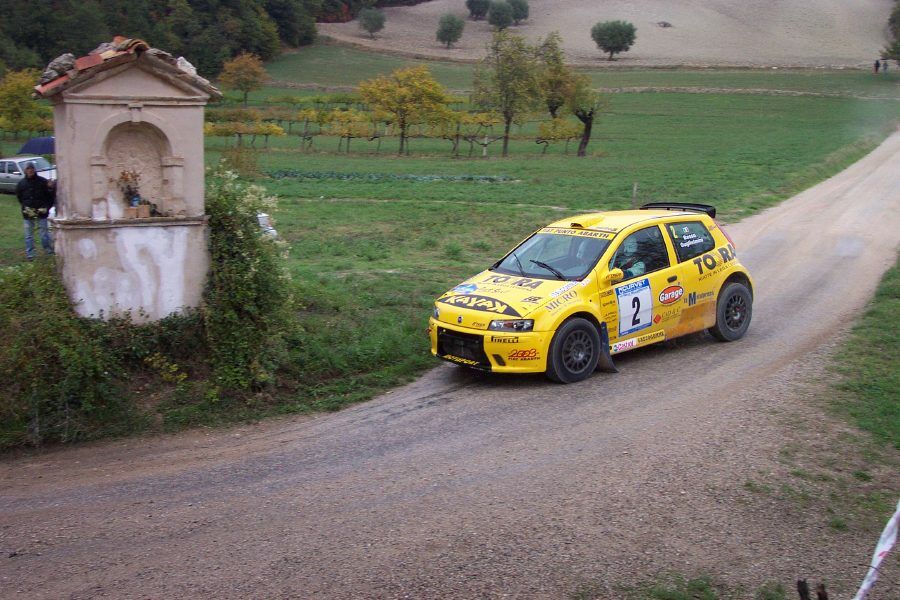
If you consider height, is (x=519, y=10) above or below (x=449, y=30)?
above

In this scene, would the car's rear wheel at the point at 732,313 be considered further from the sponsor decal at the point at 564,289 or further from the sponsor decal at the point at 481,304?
the sponsor decal at the point at 481,304

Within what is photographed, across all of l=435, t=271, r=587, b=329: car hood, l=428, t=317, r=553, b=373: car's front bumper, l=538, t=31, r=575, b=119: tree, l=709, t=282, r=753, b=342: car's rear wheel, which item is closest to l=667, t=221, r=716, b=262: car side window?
l=709, t=282, r=753, b=342: car's rear wheel

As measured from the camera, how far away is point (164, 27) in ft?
293

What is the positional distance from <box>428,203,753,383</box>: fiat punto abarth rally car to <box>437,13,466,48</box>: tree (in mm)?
109945

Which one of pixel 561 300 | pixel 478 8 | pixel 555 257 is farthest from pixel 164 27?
pixel 561 300

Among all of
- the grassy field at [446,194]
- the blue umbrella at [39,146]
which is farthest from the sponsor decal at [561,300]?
the blue umbrella at [39,146]

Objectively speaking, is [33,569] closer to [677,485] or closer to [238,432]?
[238,432]

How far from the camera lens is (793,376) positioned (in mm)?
9695

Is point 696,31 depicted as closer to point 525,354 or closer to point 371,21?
point 371,21

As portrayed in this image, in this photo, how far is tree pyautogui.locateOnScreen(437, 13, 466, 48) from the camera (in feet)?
382

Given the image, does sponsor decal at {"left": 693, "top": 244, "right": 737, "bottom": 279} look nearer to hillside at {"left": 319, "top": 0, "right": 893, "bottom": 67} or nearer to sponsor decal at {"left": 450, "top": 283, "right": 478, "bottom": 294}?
sponsor decal at {"left": 450, "top": 283, "right": 478, "bottom": 294}

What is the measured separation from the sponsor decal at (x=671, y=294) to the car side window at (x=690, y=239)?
404 millimetres

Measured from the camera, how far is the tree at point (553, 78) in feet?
171

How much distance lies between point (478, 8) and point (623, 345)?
435 ft
